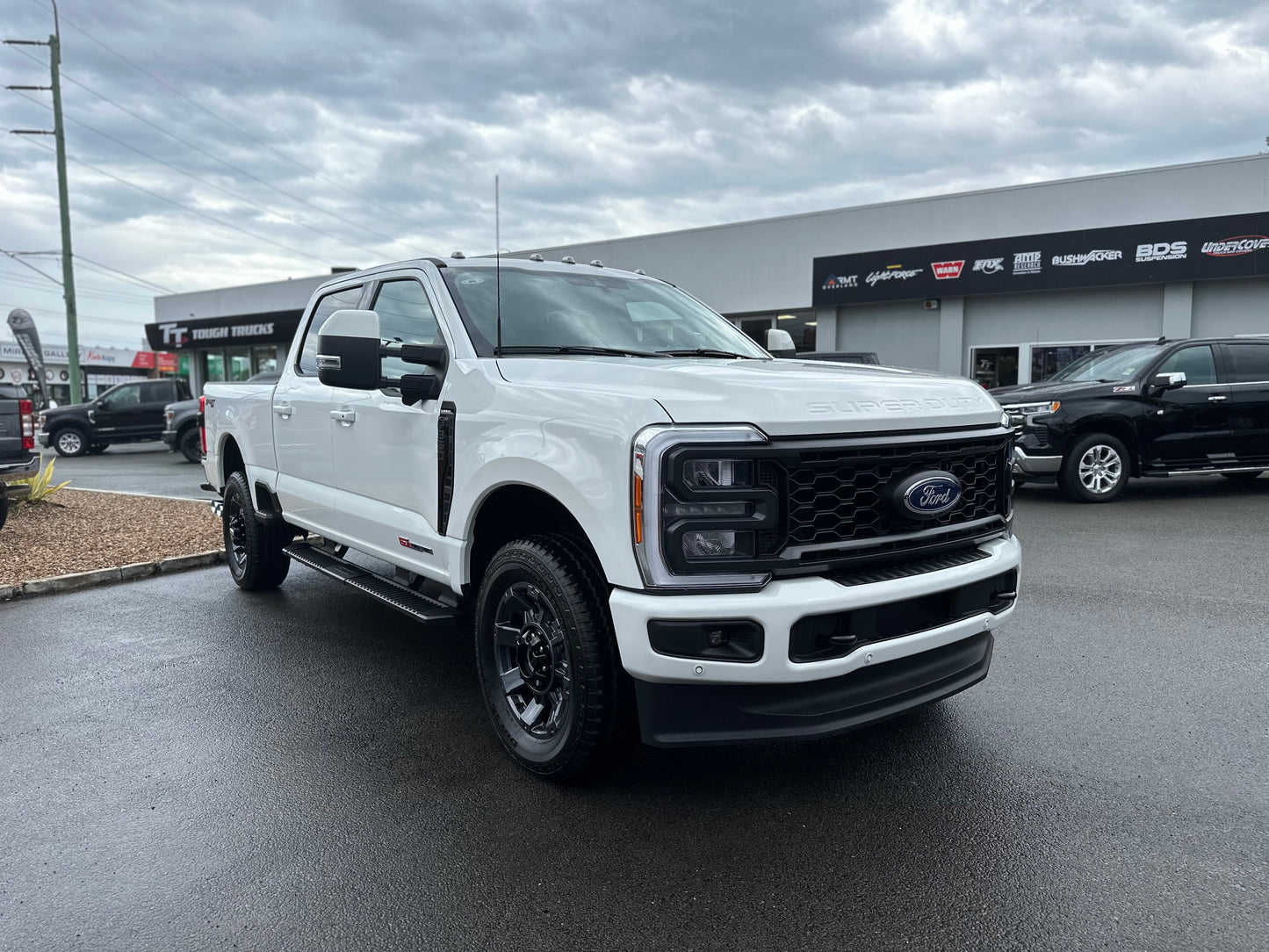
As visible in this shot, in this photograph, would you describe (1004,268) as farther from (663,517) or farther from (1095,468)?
(663,517)

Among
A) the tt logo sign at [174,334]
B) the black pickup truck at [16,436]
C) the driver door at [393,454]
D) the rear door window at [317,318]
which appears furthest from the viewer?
the tt logo sign at [174,334]

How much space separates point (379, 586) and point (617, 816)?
1930mm

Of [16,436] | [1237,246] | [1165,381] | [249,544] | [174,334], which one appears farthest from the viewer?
[174,334]

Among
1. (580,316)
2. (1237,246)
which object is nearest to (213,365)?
(1237,246)

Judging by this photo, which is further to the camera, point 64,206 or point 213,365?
point 213,365

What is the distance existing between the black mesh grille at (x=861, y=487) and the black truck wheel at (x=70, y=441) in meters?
22.8

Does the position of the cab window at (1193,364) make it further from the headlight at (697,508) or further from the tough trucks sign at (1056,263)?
the headlight at (697,508)

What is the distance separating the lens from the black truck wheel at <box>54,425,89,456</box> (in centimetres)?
2097

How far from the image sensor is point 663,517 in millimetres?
2662

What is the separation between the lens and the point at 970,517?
10.9ft

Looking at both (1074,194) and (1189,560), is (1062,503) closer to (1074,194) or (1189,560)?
(1189,560)

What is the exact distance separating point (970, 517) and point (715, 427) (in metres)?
1.24

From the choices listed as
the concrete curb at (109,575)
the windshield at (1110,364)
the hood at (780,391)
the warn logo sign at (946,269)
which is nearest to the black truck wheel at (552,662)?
the hood at (780,391)

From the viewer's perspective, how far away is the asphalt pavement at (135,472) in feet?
42.0
